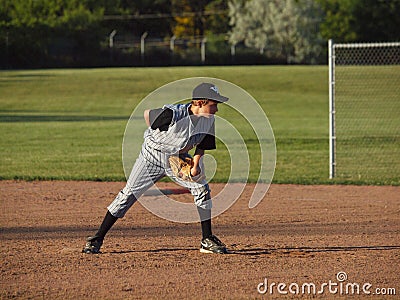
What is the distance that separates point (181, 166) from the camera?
7.61 meters

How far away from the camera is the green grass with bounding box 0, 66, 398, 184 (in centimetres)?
1658

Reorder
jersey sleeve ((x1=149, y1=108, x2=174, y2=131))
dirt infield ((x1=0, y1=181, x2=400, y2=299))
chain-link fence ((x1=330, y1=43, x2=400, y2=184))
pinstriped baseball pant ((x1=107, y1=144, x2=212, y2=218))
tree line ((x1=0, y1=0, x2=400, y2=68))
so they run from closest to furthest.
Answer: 1. dirt infield ((x1=0, y1=181, x2=400, y2=299))
2. jersey sleeve ((x1=149, y1=108, x2=174, y2=131))
3. pinstriped baseball pant ((x1=107, y1=144, x2=212, y2=218))
4. chain-link fence ((x1=330, y1=43, x2=400, y2=184))
5. tree line ((x1=0, y1=0, x2=400, y2=68))

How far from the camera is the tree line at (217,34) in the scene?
5597cm

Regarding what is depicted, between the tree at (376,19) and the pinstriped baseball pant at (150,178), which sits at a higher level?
the tree at (376,19)

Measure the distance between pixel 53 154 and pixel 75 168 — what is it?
2.98m

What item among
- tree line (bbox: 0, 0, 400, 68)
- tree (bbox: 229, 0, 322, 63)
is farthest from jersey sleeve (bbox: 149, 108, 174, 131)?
tree (bbox: 229, 0, 322, 63)

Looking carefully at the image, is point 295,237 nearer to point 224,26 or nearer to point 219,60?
point 219,60

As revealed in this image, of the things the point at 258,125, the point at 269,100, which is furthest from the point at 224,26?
the point at 258,125

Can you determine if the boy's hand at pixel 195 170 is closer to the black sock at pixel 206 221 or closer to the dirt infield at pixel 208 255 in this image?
the black sock at pixel 206 221

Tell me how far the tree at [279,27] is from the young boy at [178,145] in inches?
2205

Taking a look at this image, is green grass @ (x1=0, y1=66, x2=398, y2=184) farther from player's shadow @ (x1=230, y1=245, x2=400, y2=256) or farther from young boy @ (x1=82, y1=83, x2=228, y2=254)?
young boy @ (x1=82, y1=83, x2=228, y2=254)

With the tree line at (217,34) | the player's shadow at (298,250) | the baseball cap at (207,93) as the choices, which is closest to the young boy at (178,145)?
the baseball cap at (207,93)

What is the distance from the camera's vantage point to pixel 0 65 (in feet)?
174

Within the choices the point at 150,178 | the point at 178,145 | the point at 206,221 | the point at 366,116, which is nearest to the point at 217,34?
the point at 366,116
